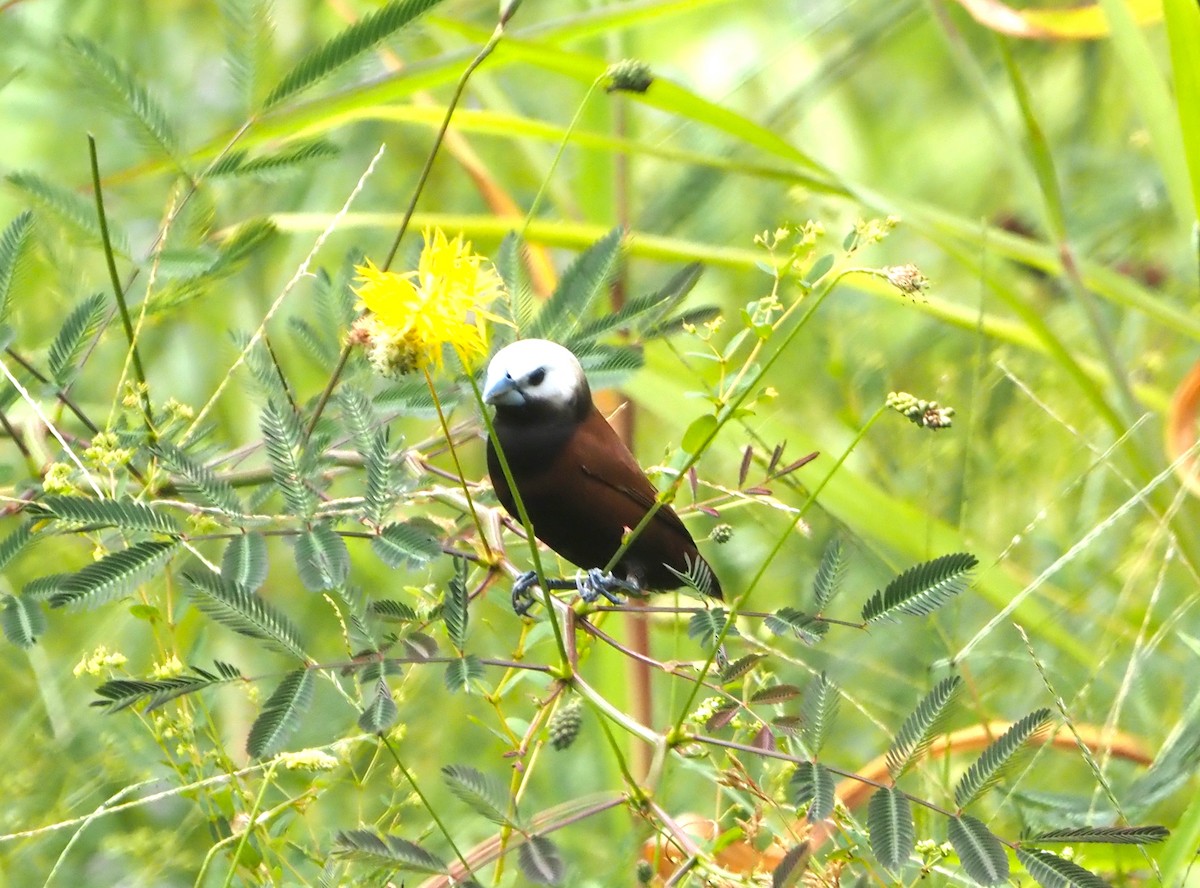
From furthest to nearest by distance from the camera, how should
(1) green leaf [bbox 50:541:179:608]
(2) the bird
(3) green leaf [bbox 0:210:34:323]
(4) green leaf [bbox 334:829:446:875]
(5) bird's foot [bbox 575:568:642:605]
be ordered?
(2) the bird < (5) bird's foot [bbox 575:568:642:605] < (3) green leaf [bbox 0:210:34:323] < (1) green leaf [bbox 50:541:179:608] < (4) green leaf [bbox 334:829:446:875]

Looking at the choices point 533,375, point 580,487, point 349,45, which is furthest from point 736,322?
point 349,45

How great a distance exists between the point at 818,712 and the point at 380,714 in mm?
408

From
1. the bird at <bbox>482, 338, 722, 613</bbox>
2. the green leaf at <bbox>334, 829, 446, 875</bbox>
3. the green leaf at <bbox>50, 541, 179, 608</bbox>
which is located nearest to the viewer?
the green leaf at <bbox>334, 829, 446, 875</bbox>

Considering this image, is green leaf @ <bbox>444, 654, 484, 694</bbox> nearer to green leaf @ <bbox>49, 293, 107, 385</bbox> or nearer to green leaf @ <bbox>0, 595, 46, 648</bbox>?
green leaf @ <bbox>0, 595, 46, 648</bbox>

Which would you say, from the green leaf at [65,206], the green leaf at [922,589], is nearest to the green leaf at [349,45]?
the green leaf at [65,206]

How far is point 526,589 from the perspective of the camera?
1812mm

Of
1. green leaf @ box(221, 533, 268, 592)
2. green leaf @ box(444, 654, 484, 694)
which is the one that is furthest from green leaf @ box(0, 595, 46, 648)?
green leaf @ box(444, 654, 484, 694)

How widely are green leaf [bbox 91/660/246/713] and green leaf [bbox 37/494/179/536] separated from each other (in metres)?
0.15

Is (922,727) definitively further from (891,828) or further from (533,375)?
(533,375)

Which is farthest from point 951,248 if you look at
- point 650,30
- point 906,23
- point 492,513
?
point 650,30

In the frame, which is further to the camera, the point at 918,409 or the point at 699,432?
the point at 699,432

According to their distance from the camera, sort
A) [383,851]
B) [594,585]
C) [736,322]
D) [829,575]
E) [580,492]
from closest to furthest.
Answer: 1. [383,851]
2. [829,575]
3. [594,585]
4. [580,492]
5. [736,322]

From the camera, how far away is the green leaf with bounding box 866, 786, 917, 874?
1.25m

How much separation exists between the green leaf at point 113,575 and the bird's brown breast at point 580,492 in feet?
2.01
